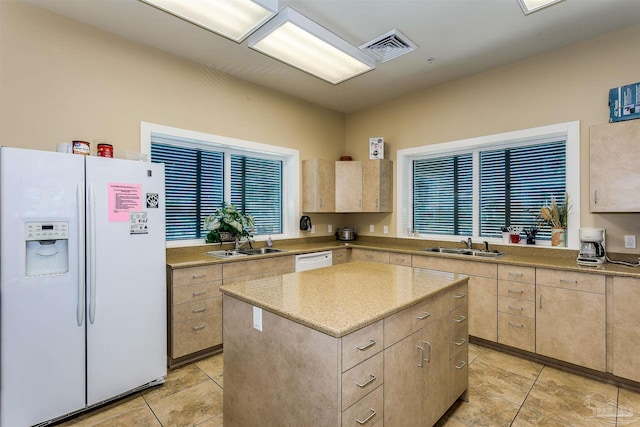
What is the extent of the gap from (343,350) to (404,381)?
576 millimetres

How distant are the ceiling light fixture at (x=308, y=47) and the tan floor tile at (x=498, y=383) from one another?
9.77 feet

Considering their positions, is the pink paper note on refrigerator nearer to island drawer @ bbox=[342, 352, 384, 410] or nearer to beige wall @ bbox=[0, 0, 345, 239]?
beige wall @ bbox=[0, 0, 345, 239]

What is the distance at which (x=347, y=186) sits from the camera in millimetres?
4520

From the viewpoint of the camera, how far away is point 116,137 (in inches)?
111

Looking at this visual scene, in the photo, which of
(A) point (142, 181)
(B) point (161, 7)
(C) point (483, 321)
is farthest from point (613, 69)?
(A) point (142, 181)

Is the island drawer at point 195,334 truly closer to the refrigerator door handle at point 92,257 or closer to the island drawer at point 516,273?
the refrigerator door handle at point 92,257

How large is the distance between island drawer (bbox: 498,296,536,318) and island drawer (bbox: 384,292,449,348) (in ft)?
4.64

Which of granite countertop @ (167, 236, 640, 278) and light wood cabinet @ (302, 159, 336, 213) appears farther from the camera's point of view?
light wood cabinet @ (302, 159, 336, 213)

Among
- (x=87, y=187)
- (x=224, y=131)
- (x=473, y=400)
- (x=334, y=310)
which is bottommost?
(x=473, y=400)

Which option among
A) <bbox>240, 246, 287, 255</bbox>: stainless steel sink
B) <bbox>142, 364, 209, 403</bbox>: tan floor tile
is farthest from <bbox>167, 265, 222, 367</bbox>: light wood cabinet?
<bbox>240, 246, 287, 255</bbox>: stainless steel sink

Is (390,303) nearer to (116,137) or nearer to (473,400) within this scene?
(473,400)

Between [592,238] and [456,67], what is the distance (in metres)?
2.22

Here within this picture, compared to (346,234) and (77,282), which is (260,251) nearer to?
(346,234)

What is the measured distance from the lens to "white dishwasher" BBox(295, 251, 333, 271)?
144 inches
